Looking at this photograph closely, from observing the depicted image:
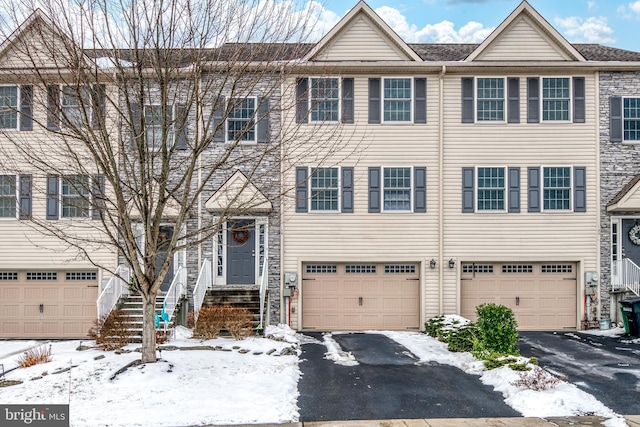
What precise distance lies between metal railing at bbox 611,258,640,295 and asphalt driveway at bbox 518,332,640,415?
2.08 m

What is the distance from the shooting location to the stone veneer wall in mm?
16266

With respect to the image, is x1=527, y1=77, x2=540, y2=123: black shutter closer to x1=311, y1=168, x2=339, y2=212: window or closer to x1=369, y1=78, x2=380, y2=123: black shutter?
x1=369, y1=78, x2=380, y2=123: black shutter

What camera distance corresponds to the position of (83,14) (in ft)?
28.8

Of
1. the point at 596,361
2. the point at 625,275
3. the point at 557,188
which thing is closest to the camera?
the point at 596,361

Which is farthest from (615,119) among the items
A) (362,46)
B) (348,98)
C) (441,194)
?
→ (348,98)

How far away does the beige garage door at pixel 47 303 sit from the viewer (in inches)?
641

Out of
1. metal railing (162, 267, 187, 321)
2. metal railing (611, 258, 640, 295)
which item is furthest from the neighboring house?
metal railing (162, 267, 187, 321)

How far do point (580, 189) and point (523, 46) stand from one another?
4.68 meters

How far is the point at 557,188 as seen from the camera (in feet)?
53.3

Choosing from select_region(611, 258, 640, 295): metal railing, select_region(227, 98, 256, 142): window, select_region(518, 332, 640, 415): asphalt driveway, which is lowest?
select_region(518, 332, 640, 415): asphalt driveway

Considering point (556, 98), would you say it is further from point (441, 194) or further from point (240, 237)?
point (240, 237)

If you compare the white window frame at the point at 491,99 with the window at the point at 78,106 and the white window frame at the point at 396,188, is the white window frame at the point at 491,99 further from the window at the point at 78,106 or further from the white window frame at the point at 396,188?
the window at the point at 78,106

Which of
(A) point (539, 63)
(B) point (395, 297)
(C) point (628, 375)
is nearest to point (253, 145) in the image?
(B) point (395, 297)

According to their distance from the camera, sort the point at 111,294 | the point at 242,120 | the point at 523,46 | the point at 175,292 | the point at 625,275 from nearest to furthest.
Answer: the point at 111,294 → the point at 175,292 → the point at 242,120 → the point at 625,275 → the point at 523,46
